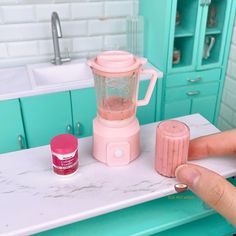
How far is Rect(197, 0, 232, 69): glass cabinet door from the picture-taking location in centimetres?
208

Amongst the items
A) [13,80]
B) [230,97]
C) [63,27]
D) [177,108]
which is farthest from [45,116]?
[230,97]

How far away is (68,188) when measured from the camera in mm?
990

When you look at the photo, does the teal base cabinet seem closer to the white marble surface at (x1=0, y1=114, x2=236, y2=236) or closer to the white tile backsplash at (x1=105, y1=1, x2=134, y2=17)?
the white marble surface at (x1=0, y1=114, x2=236, y2=236)

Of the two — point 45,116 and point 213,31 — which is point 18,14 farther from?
point 213,31

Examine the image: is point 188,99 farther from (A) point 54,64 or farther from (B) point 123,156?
(B) point 123,156

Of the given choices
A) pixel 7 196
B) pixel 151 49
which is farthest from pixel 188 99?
pixel 7 196

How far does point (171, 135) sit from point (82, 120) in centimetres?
113

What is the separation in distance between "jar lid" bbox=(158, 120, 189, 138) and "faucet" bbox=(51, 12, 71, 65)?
1.15 meters

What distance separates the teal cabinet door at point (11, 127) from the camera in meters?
1.80

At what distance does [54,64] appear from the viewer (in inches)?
85.2

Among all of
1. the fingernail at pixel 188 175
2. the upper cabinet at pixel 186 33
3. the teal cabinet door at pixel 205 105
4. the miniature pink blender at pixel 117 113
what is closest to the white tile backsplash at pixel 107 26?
the upper cabinet at pixel 186 33

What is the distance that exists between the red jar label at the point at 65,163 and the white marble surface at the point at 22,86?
0.90 metres

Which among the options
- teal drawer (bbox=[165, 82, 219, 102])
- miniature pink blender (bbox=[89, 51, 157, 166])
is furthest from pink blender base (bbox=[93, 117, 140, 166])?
teal drawer (bbox=[165, 82, 219, 102])

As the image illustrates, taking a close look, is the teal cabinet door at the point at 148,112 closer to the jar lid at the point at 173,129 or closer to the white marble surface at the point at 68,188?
the white marble surface at the point at 68,188
